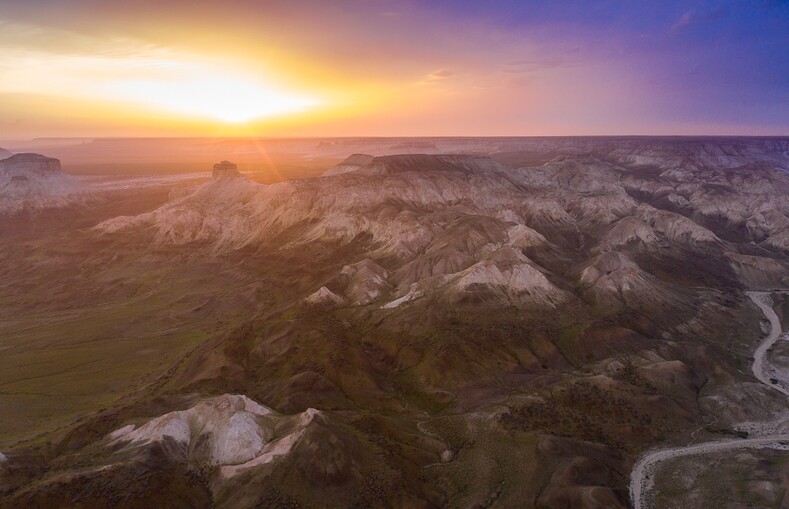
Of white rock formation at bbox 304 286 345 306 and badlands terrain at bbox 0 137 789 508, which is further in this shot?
white rock formation at bbox 304 286 345 306

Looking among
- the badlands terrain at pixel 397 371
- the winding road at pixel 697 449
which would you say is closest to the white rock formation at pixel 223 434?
the badlands terrain at pixel 397 371

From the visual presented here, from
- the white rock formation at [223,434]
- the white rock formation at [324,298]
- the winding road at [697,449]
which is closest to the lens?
the winding road at [697,449]

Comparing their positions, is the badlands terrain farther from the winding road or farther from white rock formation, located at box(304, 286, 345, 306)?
the winding road

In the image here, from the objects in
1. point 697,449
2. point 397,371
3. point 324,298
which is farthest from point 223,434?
point 697,449

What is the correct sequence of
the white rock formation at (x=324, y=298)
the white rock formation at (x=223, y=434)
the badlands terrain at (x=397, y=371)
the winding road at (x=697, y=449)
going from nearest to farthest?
the badlands terrain at (x=397, y=371) → the winding road at (x=697, y=449) → the white rock formation at (x=223, y=434) → the white rock formation at (x=324, y=298)

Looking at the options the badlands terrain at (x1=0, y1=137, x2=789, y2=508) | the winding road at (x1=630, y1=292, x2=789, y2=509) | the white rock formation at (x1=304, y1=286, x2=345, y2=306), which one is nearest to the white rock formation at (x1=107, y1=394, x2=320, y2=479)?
the badlands terrain at (x1=0, y1=137, x2=789, y2=508)

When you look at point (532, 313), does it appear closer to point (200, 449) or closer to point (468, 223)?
point (468, 223)

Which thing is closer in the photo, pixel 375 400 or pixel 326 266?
pixel 375 400

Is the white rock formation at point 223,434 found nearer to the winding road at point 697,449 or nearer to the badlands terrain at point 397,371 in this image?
the badlands terrain at point 397,371

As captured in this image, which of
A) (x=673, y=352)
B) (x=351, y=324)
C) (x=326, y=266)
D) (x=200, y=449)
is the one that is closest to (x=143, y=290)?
(x=326, y=266)
